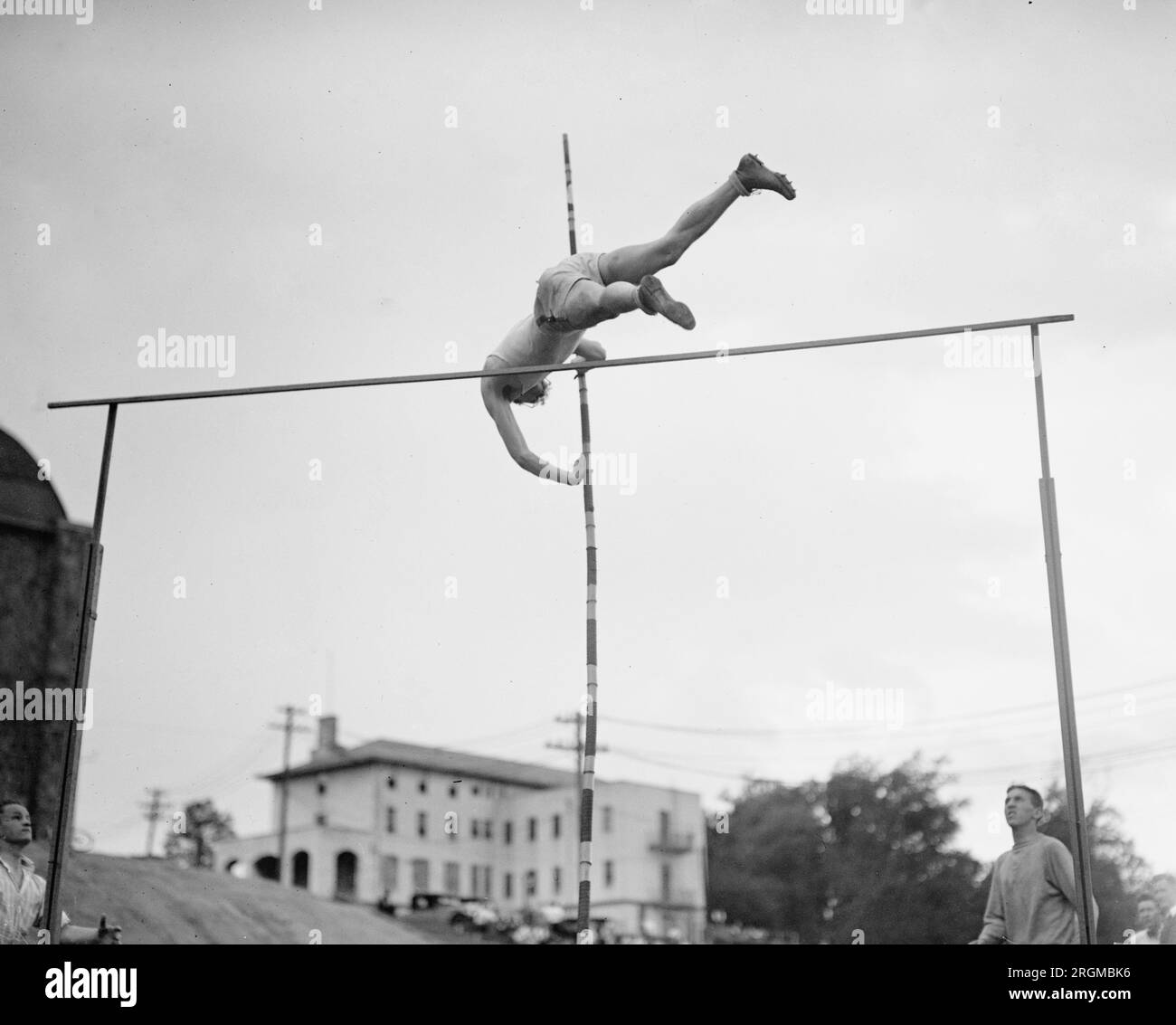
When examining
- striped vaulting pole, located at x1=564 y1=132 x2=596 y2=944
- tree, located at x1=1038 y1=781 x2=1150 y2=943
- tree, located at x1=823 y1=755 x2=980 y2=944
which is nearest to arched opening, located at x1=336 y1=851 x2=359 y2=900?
tree, located at x1=823 y1=755 x2=980 y2=944

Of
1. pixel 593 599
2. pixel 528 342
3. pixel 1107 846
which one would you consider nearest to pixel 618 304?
pixel 528 342

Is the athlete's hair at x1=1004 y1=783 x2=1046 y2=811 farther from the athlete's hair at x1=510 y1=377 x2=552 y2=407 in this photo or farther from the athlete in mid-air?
the athlete's hair at x1=510 y1=377 x2=552 y2=407

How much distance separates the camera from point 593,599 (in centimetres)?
686

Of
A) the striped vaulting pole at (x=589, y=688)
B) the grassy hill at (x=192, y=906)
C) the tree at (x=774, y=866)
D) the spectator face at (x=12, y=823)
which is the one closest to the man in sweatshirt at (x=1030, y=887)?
the striped vaulting pole at (x=589, y=688)

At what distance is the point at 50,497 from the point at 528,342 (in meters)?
3.67

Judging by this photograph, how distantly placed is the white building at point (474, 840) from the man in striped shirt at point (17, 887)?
2728 centimetres

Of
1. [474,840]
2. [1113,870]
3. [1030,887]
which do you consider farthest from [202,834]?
[1030,887]

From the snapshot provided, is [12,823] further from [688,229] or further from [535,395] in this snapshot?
[688,229]

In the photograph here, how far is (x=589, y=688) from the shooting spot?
6.70m

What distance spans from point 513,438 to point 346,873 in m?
28.6
